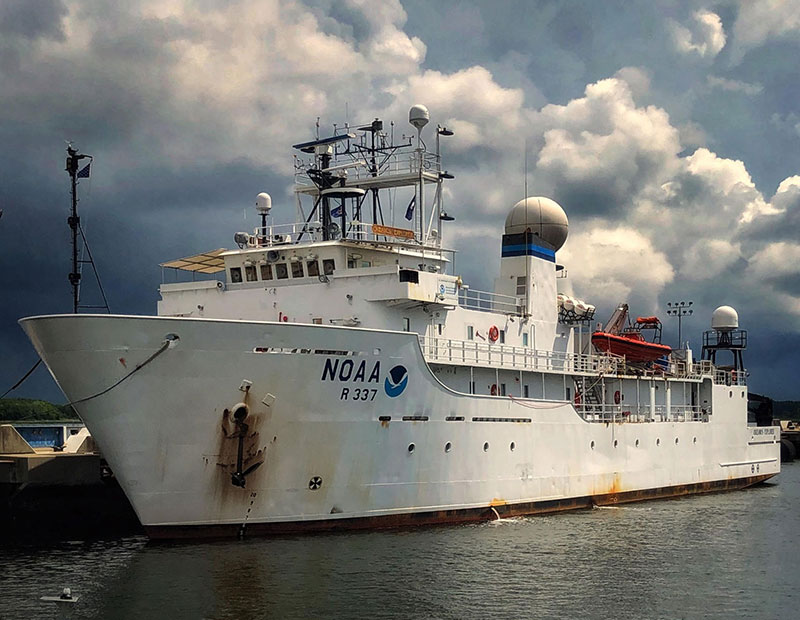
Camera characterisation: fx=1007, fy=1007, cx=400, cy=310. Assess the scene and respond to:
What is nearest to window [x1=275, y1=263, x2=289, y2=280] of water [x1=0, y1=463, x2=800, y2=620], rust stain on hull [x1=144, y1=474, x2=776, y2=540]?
rust stain on hull [x1=144, y1=474, x2=776, y2=540]

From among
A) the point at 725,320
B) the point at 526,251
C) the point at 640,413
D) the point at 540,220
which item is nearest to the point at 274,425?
the point at 526,251

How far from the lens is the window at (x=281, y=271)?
30188 mm

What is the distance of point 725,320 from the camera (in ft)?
174

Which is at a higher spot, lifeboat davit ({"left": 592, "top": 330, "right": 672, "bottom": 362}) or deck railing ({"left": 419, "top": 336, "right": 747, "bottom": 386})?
lifeboat davit ({"left": 592, "top": 330, "right": 672, "bottom": 362})

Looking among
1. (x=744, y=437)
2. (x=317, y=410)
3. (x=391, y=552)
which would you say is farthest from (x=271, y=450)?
(x=744, y=437)

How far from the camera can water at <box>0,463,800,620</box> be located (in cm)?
1961

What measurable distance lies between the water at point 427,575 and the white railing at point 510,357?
5034mm

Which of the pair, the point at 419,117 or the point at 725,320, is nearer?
the point at 419,117

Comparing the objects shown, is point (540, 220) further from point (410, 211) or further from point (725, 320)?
point (725, 320)

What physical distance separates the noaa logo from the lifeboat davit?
13.3m

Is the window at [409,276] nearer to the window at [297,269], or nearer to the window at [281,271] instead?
the window at [297,269]

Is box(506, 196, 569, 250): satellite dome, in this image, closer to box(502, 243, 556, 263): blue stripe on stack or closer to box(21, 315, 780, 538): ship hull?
box(502, 243, 556, 263): blue stripe on stack

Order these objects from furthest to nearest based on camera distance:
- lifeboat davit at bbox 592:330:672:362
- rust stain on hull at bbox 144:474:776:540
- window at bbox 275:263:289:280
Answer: lifeboat davit at bbox 592:330:672:362
window at bbox 275:263:289:280
rust stain on hull at bbox 144:474:776:540

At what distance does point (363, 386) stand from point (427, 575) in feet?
18.8
